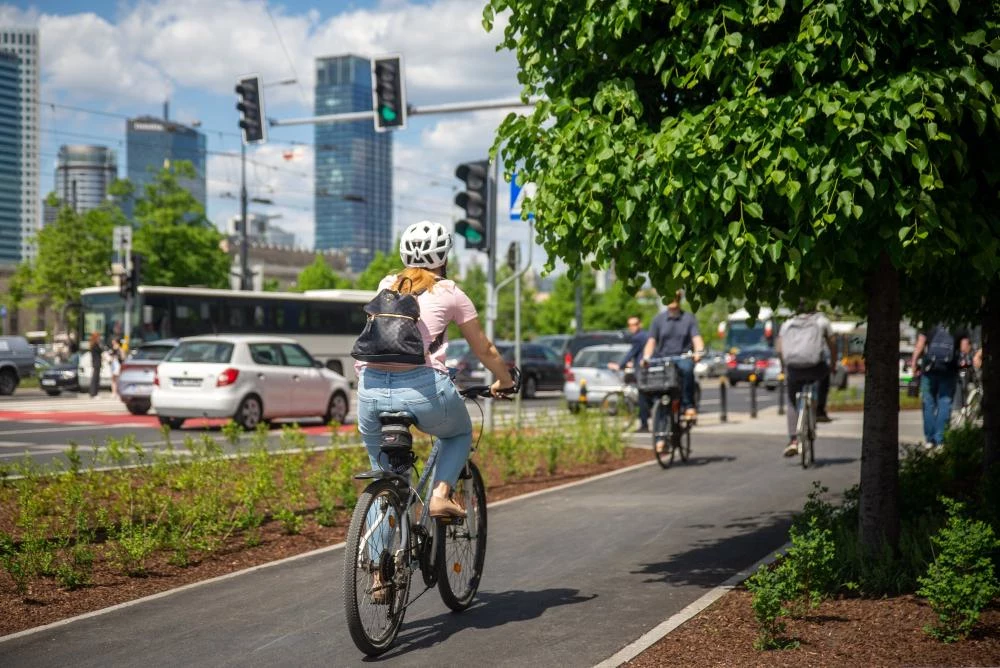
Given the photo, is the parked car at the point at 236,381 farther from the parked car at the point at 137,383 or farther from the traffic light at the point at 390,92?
the traffic light at the point at 390,92

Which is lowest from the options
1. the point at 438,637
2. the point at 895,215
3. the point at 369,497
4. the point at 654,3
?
the point at 438,637

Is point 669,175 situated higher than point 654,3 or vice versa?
point 654,3

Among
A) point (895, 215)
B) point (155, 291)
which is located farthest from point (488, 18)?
point (155, 291)

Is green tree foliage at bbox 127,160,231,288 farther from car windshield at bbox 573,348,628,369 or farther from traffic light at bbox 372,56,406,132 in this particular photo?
traffic light at bbox 372,56,406,132

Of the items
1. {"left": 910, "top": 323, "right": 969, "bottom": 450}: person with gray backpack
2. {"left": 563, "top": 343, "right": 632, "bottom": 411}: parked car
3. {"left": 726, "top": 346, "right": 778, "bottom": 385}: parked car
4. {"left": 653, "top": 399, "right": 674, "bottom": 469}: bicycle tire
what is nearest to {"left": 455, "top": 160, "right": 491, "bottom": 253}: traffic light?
{"left": 653, "top": 399, "right": 674, "bottom": 469}: bicycle tire

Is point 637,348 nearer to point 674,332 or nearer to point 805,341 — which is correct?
point 674,332

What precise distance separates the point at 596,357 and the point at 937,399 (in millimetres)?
12707

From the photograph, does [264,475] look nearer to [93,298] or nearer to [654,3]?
[654,3]

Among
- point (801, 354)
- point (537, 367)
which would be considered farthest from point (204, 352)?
point (537, 367)

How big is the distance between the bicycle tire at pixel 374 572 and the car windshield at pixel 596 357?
2123cm

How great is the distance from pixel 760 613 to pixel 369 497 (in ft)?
5.92

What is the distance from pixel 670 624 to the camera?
5.57 metres

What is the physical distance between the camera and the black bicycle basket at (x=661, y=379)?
13211 millimetres

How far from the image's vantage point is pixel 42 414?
23.1 meters
